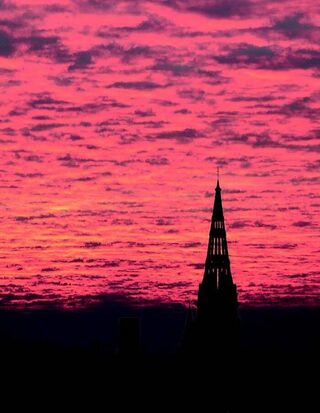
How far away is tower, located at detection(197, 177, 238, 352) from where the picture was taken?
13075cm

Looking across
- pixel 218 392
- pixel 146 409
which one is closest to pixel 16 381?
pixel 146 409

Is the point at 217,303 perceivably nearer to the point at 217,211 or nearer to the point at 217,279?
the point at 217,279

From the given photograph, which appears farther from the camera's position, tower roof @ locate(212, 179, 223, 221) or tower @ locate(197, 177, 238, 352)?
tower roof @ locate(212, 179, 223, 221)

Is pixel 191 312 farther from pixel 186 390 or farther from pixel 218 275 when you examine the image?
pixel 186 390

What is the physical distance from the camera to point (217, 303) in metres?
132

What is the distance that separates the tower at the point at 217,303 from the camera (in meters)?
131

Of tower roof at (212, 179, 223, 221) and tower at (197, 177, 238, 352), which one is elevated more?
tower roof at (212, 179, 223, 221)

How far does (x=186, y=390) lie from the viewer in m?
120

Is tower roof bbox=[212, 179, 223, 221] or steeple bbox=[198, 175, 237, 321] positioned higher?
tower roof bbox=[212, 179, 223, 221]

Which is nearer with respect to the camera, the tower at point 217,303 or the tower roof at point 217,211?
the tower at point 217,303

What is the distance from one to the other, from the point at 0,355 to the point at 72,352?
16.9 metres

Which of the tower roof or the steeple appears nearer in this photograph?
the steeple

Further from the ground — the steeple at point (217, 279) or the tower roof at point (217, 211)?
the tower roof at point (217, 211)

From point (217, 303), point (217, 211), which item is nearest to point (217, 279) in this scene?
point (217, 303)
